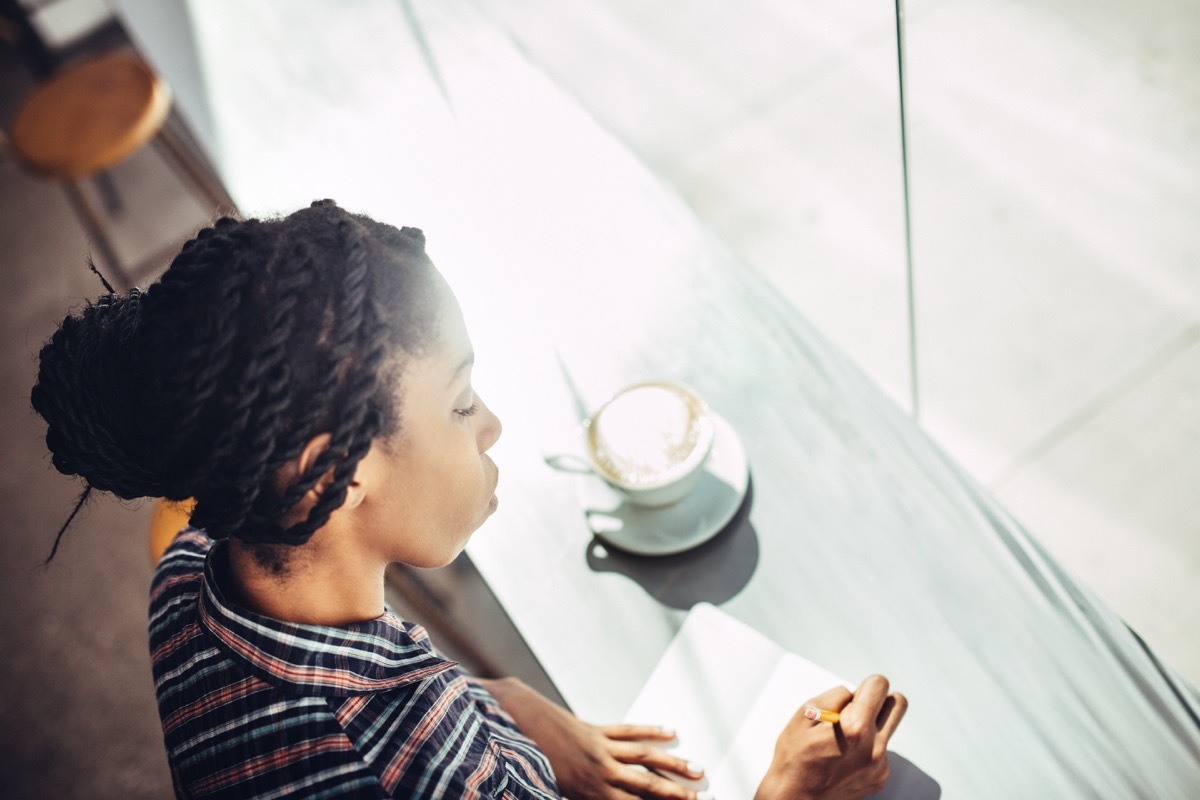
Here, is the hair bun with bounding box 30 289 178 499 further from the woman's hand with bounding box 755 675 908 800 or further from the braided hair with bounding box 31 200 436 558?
the woman's hand with bounding box 755 675 908 800

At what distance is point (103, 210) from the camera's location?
11.2ft

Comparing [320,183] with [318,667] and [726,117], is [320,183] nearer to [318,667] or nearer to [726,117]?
[318,667]

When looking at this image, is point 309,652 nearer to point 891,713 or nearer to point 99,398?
point 99,398

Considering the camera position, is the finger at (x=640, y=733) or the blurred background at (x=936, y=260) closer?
the finger at (x=640, y=733)

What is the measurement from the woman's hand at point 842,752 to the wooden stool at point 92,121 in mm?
2151

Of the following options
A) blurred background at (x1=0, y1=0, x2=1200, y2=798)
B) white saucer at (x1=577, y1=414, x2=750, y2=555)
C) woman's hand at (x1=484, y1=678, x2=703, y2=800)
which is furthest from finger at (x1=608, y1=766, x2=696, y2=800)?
blurred background at (x1=0, y1=0, x2=1200, y2=798)

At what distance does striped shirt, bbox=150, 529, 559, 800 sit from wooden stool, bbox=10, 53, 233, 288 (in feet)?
6.16

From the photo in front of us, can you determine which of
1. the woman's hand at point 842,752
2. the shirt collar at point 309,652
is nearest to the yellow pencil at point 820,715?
the woman's hand at point 842,752

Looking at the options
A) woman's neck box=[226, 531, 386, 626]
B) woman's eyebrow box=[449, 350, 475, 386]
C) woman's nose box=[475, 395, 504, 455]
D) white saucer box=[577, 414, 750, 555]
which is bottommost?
white saucer box=[577, 414, 750, 555]

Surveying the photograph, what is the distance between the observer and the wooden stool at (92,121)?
8.27 feet

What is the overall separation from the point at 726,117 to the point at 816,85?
0.28 meters

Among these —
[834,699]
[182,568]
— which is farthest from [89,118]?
[834,699]

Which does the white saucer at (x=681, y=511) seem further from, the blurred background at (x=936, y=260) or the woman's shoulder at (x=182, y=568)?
the blurred background at (x=936, y=260)

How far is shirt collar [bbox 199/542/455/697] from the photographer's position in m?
0.88
